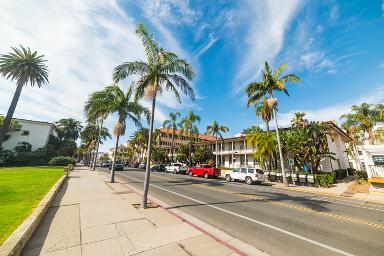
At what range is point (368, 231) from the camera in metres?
6.80

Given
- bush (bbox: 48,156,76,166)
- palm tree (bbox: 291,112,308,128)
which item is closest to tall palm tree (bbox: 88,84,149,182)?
palm tree (bbox: 291,112,308,128)

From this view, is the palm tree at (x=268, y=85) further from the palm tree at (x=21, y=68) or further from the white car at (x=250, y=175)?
the palm tree at (x=21, y=68)

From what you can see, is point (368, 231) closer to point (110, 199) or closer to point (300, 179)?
point (110, 199)

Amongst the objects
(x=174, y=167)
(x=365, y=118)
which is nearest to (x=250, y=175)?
(x=174, y=167)

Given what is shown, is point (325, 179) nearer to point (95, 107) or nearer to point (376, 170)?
point (376, 170)

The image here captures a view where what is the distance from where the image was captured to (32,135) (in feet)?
154

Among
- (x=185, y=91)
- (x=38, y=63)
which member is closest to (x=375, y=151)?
(x=185, y=91)

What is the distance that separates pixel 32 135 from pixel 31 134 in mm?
309

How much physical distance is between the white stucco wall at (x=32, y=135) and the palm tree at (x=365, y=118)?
65.6 meters

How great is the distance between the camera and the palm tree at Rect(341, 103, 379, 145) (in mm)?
Answer: 33000

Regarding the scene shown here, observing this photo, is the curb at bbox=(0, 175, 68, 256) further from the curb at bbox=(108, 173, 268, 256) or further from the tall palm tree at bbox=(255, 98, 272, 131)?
the tall palm tree at bbox=(255, 98, 272, 131)

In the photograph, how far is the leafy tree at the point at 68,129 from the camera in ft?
212

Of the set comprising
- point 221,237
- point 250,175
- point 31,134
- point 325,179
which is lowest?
point 221,237

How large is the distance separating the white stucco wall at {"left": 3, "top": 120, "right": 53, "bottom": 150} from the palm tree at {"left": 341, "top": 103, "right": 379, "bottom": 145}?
65.6m
